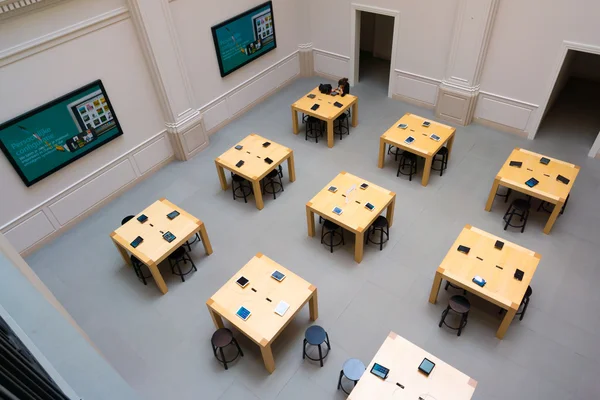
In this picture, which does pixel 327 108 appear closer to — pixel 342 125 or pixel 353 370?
pixel 342 125

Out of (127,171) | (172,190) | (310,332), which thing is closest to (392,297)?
(310,332)

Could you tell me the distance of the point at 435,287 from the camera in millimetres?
5777

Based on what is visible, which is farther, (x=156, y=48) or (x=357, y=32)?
(x=357, y=32)

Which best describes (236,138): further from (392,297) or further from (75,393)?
(75,393)

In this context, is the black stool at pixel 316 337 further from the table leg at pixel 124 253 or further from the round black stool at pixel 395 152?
the round black stool at pixel 395 152

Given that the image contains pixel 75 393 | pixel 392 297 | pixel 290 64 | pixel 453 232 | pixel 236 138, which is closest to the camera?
pixel 75 393

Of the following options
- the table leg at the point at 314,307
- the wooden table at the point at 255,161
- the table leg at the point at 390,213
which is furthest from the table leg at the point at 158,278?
the table leg at the point at 390,213

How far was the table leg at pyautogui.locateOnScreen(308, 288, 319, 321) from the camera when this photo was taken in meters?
5.56

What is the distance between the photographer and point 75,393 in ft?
5.09

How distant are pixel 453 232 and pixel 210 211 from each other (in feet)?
14.1

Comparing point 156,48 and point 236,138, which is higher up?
point 156,48

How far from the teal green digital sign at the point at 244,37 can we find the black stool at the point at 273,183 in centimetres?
278

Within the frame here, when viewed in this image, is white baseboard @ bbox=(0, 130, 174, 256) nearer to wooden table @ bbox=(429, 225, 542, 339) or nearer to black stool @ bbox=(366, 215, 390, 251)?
black stool @ bbox=(366, 215, 390, 251)

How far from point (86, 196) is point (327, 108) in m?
4.99
